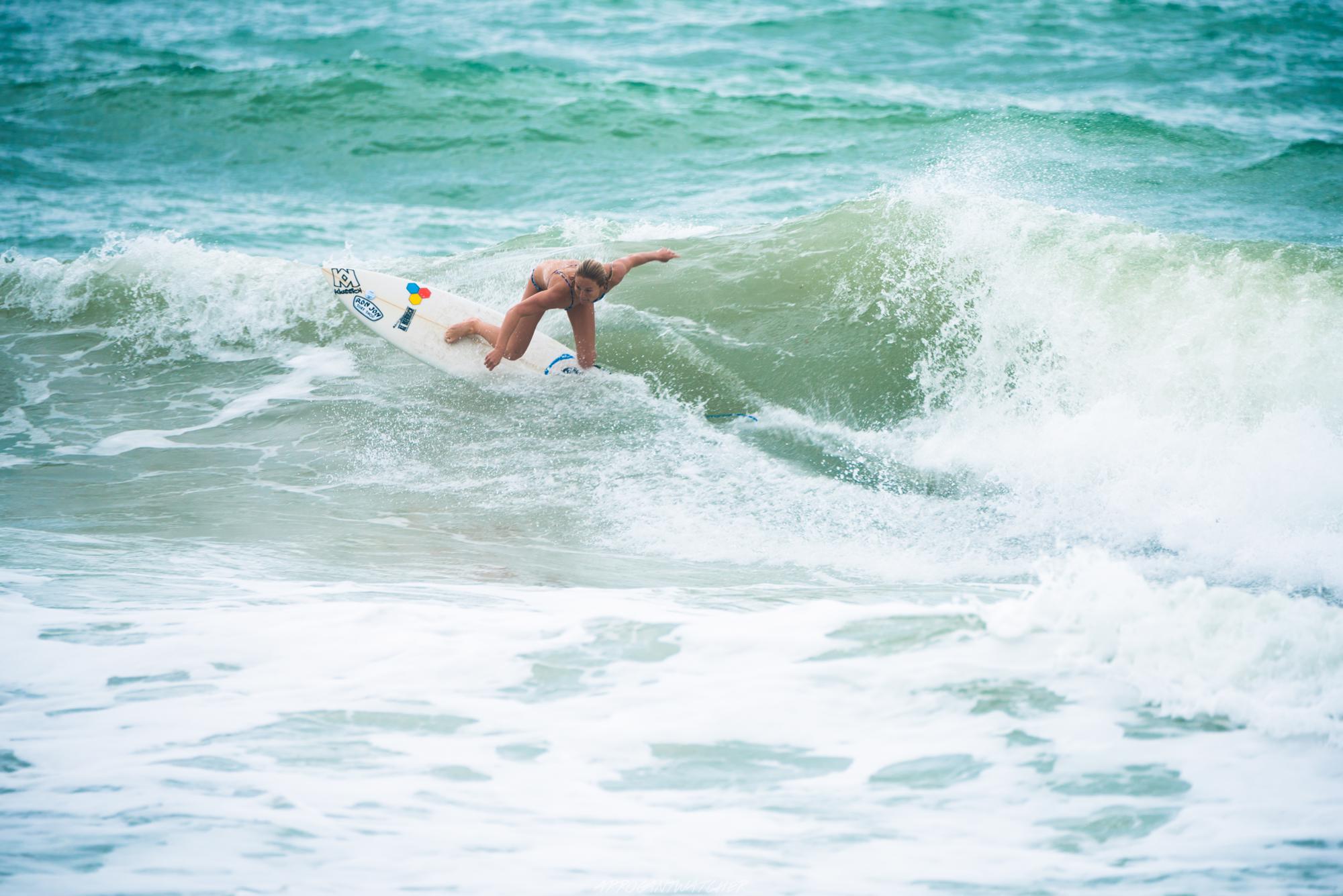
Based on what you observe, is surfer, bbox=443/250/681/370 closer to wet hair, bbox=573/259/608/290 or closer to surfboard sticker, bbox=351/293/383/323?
wet hair, bbox=573/259/608/290

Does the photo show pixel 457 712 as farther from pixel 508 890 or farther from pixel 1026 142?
pixel 1026 142

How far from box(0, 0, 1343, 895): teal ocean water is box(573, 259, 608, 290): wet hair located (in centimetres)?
85

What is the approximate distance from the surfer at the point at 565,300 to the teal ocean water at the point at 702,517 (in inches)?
11.7

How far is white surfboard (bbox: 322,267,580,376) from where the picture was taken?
7.85m

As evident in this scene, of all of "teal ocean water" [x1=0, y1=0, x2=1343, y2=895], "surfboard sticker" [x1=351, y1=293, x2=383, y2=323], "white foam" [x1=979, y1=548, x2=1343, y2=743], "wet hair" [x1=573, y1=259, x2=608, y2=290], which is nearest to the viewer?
"teal ocean water" [x1=0, y1=0, x2=1343, y2=895]

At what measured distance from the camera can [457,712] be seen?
151 inches

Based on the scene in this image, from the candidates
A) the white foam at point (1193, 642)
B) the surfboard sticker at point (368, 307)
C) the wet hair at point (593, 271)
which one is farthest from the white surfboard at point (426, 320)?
the white foam at point (1193, 642)

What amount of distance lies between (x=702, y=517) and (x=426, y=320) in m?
3.30

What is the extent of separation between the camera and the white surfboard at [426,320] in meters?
7.85

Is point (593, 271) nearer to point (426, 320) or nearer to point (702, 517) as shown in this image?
point (426, 320)

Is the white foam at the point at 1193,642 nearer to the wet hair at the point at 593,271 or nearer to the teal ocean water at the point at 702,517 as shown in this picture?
the teal ocean water at the point at 702,517

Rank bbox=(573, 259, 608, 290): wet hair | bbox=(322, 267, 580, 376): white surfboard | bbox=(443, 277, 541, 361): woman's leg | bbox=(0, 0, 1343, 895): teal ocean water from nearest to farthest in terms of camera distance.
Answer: bbox=(0, 0, 1343, 895): teal ocean water < bbox=(573, 259, 608, 290): wet hair < bbox=(443, 277, 541, 361): woman's leg < bbox=(322, 267, 580, 376): white surfboard

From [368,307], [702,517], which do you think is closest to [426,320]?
[368,307]

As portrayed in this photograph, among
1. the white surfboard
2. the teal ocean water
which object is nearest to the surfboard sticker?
the white surfboard
